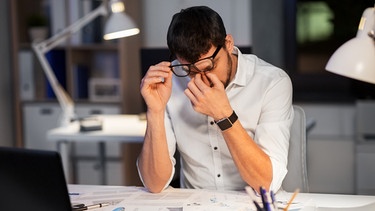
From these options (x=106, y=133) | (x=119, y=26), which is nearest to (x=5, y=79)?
(x=106, y=133)

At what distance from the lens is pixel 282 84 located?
6.89ft

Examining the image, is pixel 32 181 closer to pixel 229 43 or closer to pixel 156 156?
pixel 156 156

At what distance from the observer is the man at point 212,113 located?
6.37 feet

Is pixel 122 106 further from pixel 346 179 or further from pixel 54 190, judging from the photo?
pixel 54 190

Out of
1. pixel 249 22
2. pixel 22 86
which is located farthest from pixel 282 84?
pixel 22 86

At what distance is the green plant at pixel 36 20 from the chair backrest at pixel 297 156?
9.31ft

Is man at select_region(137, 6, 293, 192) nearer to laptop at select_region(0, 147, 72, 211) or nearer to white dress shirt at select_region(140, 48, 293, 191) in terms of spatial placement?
white dress shirt at select_region(140, 48, 293, 191)

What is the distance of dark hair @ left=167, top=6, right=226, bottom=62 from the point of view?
1.93 metres

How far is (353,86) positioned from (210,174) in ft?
8.24

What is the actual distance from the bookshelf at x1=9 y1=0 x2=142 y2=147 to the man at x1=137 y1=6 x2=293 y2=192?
88.1 inches

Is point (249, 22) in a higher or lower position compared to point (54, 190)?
higher

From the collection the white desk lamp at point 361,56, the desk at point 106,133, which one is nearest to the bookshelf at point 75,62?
the desk at point 106,133

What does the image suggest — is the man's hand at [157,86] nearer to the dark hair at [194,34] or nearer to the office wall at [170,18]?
the dark hair at [194,34]

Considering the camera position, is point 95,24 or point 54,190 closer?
point 54,190
